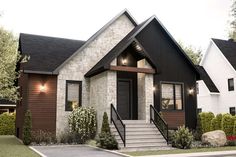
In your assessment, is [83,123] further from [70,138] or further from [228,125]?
[228,125]

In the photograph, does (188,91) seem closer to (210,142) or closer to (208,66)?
(210,142)

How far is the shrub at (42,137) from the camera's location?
17.4m

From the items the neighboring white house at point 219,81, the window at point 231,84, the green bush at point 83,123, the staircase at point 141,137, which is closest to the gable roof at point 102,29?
the green bush at point 83,123

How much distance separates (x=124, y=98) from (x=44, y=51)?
6321mm

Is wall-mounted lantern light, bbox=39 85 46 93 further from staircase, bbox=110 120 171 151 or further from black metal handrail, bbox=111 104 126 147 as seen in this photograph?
staircase, bbox=110 120 171 151

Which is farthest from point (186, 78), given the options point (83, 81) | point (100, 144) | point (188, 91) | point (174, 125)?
point (100, 144)

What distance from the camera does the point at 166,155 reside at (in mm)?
12391

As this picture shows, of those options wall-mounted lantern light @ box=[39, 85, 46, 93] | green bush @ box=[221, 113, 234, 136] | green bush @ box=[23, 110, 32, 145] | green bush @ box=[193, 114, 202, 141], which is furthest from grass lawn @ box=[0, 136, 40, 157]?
green bush @ box=[221, 113, 234, 136]

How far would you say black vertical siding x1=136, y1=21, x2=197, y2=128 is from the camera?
68.0ft

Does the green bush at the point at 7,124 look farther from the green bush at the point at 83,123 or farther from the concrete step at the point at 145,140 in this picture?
the concrete step at the point at 145,140

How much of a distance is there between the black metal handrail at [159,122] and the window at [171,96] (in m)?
2.07

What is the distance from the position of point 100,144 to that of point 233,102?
17.9 metres

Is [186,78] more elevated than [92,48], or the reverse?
[92,48]

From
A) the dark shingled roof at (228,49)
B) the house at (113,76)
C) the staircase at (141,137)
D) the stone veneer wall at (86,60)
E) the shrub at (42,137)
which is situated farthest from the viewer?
the dark shingled roof at (228,49)
